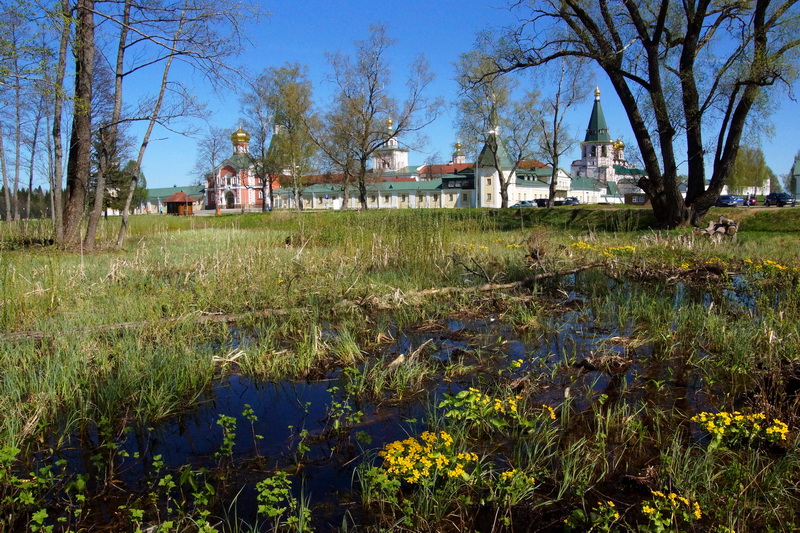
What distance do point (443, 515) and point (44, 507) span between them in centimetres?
165

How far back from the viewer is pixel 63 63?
11.2 m

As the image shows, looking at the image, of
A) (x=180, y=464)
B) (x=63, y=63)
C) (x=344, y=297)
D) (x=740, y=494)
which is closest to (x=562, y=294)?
(x=344, y=297)

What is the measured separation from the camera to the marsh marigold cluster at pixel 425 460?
2322 mm

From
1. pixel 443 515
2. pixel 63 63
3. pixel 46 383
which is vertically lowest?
pixel 443 515

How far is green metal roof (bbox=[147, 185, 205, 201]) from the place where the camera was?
9381cm

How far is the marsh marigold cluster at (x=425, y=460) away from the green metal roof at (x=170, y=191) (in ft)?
314

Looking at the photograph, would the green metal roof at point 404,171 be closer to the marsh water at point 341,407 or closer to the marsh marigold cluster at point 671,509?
the marsh water at point 341,407

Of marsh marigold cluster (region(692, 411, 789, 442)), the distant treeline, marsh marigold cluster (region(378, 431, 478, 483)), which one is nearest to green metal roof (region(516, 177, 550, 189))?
the distant treeline

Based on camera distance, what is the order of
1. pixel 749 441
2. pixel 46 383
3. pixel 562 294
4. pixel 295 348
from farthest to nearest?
pixel 562 294 < pixel 295 348 < pixel 46 383 < pixel 749 441

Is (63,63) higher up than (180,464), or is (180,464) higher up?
(63,63)

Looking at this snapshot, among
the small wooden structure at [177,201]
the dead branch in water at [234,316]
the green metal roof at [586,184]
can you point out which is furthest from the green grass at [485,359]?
Answer: the green metal roof at [586,184]

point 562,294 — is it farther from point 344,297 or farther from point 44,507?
point 44,507

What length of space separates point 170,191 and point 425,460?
108m

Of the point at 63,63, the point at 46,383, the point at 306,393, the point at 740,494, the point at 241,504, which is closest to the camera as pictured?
the point at 740,494
